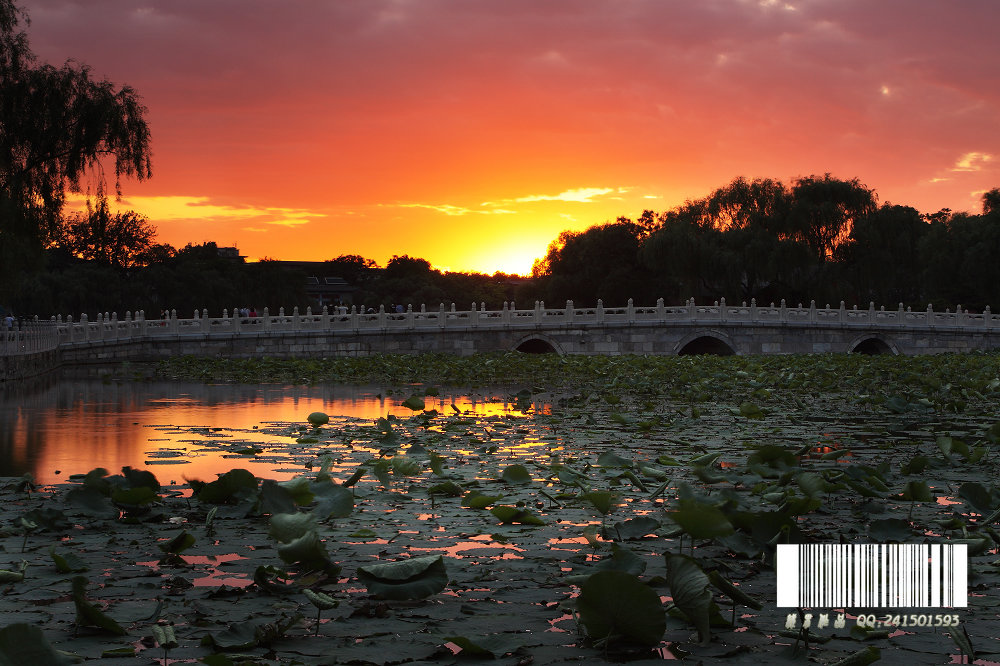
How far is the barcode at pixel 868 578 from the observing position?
3207 millimetres

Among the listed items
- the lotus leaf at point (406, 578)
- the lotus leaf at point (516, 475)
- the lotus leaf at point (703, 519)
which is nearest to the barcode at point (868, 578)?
the lotus leaf at point (703, 519)

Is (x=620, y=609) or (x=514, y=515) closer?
(x=620, y=609)

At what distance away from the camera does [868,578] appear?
325cm

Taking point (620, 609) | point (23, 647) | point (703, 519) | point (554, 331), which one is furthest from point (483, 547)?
point (554, 331)

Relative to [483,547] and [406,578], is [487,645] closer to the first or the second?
[406,578]

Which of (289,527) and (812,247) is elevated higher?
(812,247)

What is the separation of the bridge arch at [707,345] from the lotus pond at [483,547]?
31.8 metres

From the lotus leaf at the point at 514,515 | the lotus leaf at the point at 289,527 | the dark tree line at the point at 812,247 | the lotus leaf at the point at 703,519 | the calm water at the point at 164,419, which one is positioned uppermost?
the dark tree line at the point at 812,247

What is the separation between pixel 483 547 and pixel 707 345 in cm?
4592

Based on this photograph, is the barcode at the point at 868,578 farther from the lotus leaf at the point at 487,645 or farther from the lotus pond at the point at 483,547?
the lotus leaf at the point at 487,645

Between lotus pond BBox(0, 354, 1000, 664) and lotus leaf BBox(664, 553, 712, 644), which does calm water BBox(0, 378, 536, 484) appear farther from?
lotus leaf BBox(664, 553, 712, 644)

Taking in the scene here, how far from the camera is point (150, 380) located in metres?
21.4

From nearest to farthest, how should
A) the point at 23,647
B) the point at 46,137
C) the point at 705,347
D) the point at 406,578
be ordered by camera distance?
the point at 23,647, the point at 406,578, the point at 46,137, the point at 705,347

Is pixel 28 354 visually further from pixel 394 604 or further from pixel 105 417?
pixel 394 604
